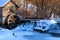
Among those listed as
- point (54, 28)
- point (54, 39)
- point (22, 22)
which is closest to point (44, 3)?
point (22, 22)

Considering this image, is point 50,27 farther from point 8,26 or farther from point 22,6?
point 22,6

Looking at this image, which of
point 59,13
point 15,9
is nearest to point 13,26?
point 15,9

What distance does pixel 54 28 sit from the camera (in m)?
24.7

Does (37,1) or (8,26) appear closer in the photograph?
(8,26)

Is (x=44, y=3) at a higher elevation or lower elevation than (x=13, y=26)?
higher

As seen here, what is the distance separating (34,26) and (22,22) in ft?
9.21

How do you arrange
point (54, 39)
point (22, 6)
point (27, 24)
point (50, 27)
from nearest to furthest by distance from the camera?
point (54, 39) → point (50, 27) → point (27, 24) → point (22, 6)

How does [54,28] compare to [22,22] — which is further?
[22,22]

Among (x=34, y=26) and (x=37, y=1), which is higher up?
(x=37, y=1)

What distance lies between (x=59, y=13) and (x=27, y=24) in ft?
49.3

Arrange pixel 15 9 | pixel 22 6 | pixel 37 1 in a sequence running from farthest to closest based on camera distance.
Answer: pixel 22 6 < pixel 37 1 < pixel 15 9

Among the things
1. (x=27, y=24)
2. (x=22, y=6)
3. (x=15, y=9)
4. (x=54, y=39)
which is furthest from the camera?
(x=22, y=6)

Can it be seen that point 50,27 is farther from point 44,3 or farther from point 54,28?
point 44,3

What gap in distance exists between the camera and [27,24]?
27250mm
